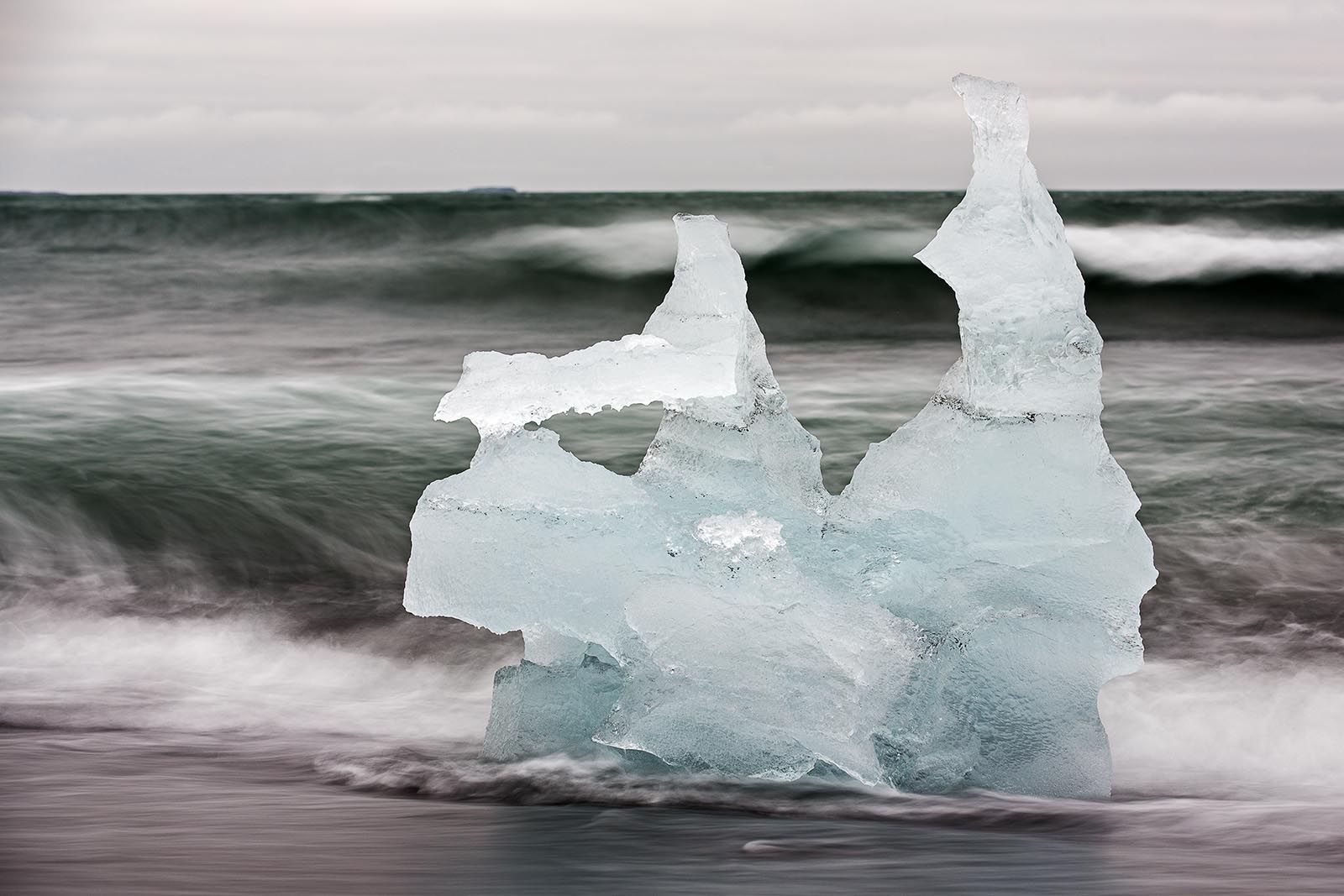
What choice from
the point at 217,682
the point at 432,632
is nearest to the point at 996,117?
the point at 432,632

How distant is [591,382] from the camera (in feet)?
12.3

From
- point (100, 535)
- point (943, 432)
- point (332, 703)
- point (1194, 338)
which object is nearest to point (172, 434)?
point (100, 535)

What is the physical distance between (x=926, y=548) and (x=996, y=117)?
3.60 ft

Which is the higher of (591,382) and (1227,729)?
(591,382)

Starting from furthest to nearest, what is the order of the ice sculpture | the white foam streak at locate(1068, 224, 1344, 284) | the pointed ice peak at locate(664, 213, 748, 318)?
the white foam streak at locate(1068, 224, 1344, 284) < the pointed ice peak at locate(664, 213, 748, 318) < the ice sculpture

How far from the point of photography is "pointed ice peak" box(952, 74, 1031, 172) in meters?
3.79

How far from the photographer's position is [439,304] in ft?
60.9

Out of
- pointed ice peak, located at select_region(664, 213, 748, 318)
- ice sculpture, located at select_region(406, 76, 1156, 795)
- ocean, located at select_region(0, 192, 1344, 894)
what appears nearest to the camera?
ocean, located at select_region(0, 192, 1344, 894)

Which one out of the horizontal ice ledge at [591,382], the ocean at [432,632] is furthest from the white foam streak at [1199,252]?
the horizontal ice ledge at [591,382]

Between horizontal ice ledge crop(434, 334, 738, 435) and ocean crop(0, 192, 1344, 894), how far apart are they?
3.07 ft

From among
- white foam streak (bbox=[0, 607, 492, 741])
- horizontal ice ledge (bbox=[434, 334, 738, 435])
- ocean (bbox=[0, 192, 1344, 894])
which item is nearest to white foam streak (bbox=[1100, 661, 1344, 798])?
ocean (bbox=[0, 192, 1344, 894])

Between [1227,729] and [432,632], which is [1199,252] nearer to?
[1227,729]

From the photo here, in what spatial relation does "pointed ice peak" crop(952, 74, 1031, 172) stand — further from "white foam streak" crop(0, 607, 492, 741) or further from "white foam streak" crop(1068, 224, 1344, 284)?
"white foam streak" crop(1068, 224, 1344, 284)

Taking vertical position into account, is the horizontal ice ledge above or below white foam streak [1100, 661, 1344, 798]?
above
